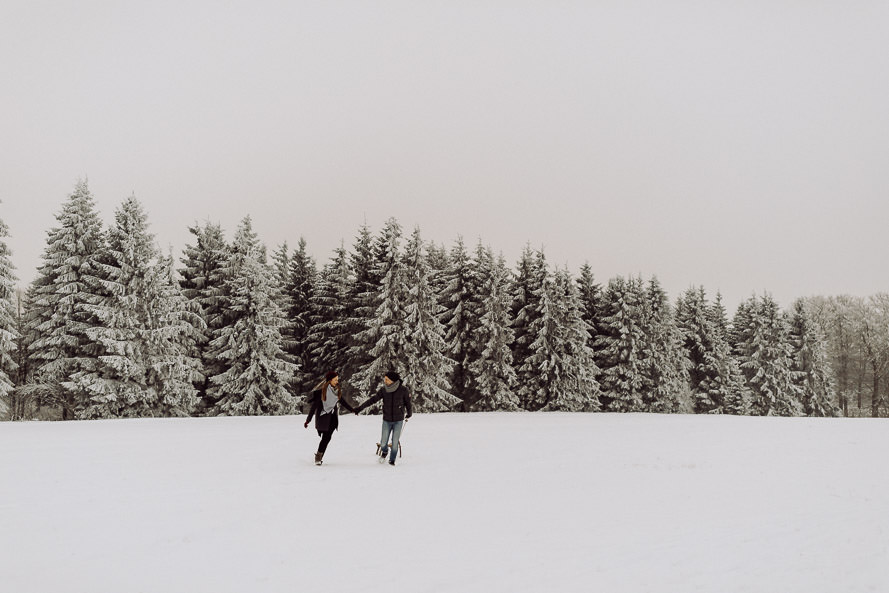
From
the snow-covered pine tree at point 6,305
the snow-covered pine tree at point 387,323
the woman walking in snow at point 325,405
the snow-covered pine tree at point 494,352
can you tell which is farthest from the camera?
the snow-covered pine tree at point 494,352

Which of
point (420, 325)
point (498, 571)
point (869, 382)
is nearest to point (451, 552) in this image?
point (498, 571)

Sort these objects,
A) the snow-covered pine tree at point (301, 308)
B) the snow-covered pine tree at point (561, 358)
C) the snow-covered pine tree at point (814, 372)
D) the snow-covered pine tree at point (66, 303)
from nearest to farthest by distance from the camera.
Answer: the snow-covered pine tree at point (66, 303), the snow-covered pine tree at point (561, 358), the snow-covered pine tree at point (301, 308), the snow-covered pine tree at point (814, 372)

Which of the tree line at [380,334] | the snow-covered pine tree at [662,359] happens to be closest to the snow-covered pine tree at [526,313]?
the tree line at [380,334]

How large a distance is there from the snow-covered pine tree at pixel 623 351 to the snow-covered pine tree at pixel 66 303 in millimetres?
38685

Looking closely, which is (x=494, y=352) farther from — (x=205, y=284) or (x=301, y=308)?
(x=205, y=284)

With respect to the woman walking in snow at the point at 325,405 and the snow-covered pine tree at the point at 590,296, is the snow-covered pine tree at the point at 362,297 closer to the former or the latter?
Answer: the snow-covered pine tree at the point at 590,296

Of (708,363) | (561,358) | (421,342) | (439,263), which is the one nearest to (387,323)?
(421,342)

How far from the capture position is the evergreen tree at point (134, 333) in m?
33.9

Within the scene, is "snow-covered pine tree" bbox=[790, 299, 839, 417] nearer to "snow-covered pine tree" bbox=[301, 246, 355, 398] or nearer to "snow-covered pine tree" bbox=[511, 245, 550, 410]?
"snow-covered pine tree" bbox=[511, 245, 550, 410]

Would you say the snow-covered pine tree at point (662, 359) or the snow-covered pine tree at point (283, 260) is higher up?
the snow-covered pine tree at point (283, 260)

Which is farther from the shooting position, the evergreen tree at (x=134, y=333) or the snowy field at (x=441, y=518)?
the evergreen tree at (x=134, y=333)

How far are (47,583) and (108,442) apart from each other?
14.2 m


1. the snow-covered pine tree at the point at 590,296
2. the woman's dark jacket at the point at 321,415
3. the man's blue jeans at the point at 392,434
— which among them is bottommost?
the man's blue jeans at the point at 392,434

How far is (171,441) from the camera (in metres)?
20.0
